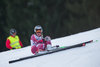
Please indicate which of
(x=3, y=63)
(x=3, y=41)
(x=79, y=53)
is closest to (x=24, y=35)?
(x=3, y=41)

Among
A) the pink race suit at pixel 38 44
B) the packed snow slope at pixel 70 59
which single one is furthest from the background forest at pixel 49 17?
the pink race suit at pixel 38 44

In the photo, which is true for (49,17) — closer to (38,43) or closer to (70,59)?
(38,43)

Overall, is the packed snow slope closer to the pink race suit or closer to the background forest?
the pink race suit

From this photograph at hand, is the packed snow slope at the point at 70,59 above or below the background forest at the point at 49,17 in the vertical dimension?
below

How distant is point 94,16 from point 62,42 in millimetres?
8864

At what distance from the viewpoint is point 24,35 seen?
49.0 ft

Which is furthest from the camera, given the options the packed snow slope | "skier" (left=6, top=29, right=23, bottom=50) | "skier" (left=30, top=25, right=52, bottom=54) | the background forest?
the background forest

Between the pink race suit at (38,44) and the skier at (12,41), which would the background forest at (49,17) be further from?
the pink race suit at (38,44)

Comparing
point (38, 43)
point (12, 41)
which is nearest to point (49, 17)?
point (12, 41)

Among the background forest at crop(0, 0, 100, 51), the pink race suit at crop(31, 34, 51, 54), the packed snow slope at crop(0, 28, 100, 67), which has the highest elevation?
the background forest at crop(0, 0, 100, 51)

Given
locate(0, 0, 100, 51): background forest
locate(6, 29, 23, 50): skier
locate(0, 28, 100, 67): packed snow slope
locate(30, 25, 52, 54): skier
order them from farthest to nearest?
locate(0, 0, 100, 51): background forest, locate(6, 29, 23, 50): skier, locate(30, 25, 52, 54): skier, locate(0, 28, 100, 67): packed snow slope

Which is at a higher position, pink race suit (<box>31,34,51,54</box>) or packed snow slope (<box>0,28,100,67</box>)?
pink race suit (<box>31,34,51,54</box>)

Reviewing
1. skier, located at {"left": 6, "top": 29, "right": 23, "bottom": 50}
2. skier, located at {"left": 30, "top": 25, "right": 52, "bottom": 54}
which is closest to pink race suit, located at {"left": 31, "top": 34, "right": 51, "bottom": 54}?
skier, located at {"left": 30, "top": 25, "right": 52, "bottom": 54}

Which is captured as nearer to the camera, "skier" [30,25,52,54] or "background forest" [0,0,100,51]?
"skier" [30,25,52,54]
